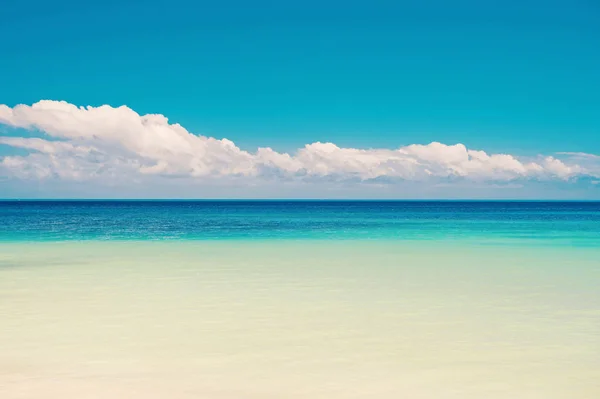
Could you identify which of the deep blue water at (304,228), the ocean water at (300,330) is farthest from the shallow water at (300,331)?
the deep blue water at (304,228)

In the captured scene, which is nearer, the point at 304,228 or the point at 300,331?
the point at 300,331

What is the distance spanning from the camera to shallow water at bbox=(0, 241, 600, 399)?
26.0ft

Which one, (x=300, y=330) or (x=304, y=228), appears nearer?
(x=300, y=330)

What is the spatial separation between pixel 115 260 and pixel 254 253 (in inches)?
229

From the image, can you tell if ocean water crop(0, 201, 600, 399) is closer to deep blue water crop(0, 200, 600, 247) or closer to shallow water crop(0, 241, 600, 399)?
shallow water crop(0, 241, 600, 399)

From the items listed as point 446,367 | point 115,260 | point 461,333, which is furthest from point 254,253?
point 446,367

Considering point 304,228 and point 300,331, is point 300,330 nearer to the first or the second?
point 300,331

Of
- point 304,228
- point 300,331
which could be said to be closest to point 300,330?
point 300,331

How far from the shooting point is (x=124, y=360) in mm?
8898

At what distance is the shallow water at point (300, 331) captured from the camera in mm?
7910

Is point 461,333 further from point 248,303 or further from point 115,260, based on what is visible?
point 115,260

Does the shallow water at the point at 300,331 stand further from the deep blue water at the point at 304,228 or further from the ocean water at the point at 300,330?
the deep blue water at the point at 304,228

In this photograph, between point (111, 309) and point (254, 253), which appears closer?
point (111, 309)

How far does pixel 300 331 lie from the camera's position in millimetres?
10820
